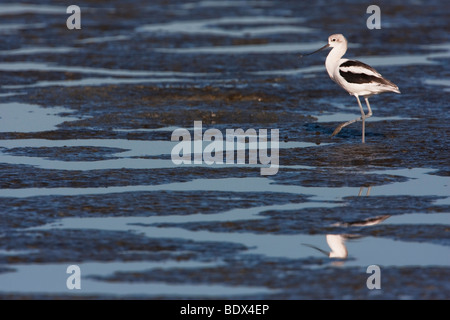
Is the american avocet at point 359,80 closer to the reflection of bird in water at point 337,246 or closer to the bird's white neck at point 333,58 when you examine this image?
the bird's white neck at point 333,58

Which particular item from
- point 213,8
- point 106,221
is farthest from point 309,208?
point 213,8

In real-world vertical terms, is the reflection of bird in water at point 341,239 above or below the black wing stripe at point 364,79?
below

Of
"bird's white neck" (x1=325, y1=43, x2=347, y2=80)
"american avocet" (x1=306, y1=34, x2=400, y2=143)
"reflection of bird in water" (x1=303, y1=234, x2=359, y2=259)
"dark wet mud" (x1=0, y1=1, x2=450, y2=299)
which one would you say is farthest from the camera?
"bird's white neck" (x1=325, y1=43, x2=347, y2=80)

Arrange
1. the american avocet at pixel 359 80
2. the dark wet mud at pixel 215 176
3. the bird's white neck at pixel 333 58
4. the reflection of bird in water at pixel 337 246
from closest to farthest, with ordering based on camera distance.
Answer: the dark wet mud at pixel 215 176 → the reflection of bird in water at pixel 337 246 → the american avocet at pixel 359 80 → the bird's white neck at pixel 333 58

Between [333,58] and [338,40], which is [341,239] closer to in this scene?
[333,58]

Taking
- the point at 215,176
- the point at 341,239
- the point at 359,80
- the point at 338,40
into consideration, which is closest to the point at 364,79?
the point at 359,80

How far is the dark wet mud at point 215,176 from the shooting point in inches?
271

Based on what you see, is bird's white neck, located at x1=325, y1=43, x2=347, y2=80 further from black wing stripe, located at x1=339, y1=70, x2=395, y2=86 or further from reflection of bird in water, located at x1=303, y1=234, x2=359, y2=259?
reflection of bird in water, located at x1=303, y1=234, x2=359, y2=259

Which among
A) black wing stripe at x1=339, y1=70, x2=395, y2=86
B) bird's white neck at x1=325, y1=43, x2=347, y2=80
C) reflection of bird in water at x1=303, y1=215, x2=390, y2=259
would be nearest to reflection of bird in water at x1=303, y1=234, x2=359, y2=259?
reflection of bird in water at x1=303, y1=215, x2=390, y2=259

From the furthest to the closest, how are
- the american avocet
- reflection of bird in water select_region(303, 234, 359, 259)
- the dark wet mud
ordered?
the american avocet, reflection of bird in water select_region(303, 234, 359, 259), the dark wet mud

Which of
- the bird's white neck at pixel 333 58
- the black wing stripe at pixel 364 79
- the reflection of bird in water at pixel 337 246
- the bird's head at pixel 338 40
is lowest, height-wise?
the reflection of bird in water at pixel 337 246

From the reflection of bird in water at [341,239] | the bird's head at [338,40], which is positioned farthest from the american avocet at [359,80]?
the reflection of bird in water at [341,239]

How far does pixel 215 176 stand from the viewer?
31.9 ft

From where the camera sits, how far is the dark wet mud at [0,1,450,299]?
6.88 m
